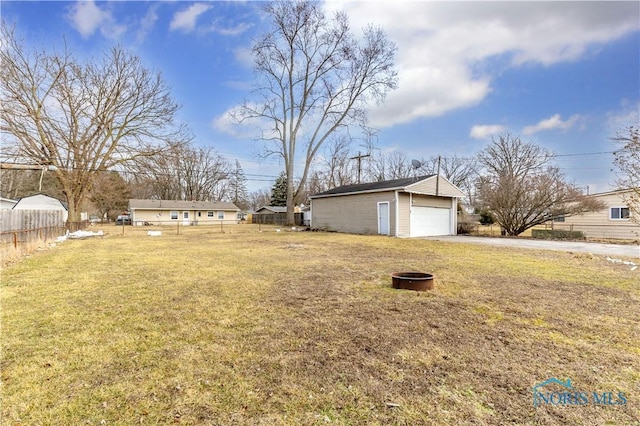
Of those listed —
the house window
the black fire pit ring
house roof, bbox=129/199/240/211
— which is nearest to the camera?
the black fire pit ring

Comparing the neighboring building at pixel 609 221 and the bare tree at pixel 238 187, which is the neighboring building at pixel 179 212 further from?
the neighboring building at pixel 609 221

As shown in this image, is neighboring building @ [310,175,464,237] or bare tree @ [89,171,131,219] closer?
neighboring building @ [310,175,464,237]

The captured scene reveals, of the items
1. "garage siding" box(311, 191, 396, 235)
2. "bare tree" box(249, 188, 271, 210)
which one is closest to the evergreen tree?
"bare tree" box(249, 188, 271, 210)

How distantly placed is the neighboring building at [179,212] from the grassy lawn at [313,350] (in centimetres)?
3275

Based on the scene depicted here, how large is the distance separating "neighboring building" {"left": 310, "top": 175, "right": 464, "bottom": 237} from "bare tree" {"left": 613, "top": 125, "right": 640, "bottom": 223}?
29.0ft

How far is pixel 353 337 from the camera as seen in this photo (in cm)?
327

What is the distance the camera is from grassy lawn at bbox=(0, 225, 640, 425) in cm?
208

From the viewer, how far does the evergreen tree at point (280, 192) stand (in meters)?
45.5

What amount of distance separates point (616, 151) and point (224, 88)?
17.1 m

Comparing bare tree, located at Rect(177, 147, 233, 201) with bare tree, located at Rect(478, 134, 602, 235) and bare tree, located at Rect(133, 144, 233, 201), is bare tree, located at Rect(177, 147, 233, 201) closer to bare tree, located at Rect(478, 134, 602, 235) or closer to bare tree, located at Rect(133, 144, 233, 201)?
bare tree, located at Rect(133, 144, 233, 201)

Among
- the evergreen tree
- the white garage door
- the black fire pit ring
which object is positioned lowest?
the black fire pit ring

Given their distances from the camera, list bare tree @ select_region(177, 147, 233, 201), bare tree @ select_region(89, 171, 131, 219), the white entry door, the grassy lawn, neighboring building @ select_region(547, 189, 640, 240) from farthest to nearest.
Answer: bare tree @ select_region(177, 147, 233, 201) → bare tree @ select_region(89, 171, 131, 219) → neighboring building @ select_region(547, 189, 640, 240) → the white entry door → the grassy lawn

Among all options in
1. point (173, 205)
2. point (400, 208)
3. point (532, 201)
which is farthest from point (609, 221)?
point (173, 205)

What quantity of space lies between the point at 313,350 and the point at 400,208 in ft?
47.6
